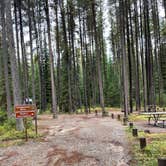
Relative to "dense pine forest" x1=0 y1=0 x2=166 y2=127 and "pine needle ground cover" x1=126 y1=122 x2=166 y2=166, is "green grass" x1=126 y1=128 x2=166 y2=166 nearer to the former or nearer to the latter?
"pine needle ground cover" x1=126 y1=122 x2=166 y2=166

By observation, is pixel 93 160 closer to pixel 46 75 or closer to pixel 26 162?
pixel 26 162

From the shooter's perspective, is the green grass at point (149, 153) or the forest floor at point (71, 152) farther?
the forest floor at point (71, 152)

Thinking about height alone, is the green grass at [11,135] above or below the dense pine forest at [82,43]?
below

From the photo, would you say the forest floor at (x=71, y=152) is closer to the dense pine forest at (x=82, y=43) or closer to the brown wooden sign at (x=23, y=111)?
the brown wooden sign at (x=23, y=111)

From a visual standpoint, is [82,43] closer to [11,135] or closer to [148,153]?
[11,135]

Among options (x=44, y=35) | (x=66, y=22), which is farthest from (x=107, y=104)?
(x=66, y=22)

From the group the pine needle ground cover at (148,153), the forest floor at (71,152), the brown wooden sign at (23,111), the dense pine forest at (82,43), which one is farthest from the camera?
the dense pine forest at (82,43)

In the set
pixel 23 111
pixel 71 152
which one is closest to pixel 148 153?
pixel 71 152

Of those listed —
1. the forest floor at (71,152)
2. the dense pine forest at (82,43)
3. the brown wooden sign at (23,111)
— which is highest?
the dense pine forest at (82,43)

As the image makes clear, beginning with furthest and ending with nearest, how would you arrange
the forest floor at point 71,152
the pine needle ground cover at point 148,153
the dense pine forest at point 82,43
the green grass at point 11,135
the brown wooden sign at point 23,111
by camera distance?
1. the dense pine forest at point 82,43
2. the brown wooden sign at point 23,111
3. the green grass at point 11,135
4. the forest floor at point 71,152
5. the pine needle ground cover at point 148,153

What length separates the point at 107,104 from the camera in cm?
4659

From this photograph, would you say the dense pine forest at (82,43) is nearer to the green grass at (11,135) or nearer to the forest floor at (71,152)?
the green grass at (11,135)

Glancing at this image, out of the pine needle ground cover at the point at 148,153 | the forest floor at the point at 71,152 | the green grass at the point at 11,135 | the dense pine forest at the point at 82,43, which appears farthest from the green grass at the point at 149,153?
the dense pine forest at the point at 82,43

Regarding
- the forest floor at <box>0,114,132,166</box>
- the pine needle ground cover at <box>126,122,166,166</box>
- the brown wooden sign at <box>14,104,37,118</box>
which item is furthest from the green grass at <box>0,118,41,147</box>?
the pine needle ground cover at <box>126,122,166,166</box>
